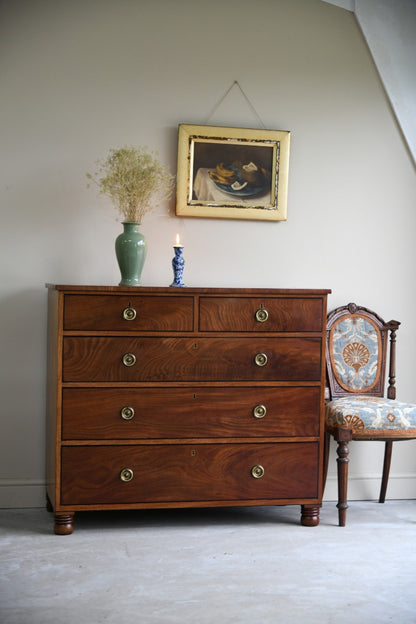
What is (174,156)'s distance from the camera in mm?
3850

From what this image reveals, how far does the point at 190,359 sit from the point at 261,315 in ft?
1.26

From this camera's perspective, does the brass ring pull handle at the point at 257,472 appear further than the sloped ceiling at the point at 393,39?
No

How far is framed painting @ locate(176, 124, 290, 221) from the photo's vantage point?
3.83 meters

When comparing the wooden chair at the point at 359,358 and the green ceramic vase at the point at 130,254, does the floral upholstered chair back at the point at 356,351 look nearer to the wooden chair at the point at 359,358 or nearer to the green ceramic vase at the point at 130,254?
the wooden chair at the point at 359,358

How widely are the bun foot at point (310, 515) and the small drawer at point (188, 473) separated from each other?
0.08 meters

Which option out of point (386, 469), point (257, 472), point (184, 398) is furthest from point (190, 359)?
point (386, 469)

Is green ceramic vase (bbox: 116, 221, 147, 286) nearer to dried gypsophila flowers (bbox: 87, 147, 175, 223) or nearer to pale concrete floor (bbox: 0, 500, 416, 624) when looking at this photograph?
dried gypsophila flowers (bbox: 87, 147, 175, 223)

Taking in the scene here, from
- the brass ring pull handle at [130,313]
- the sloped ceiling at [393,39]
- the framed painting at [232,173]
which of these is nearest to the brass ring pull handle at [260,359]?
the brass ring pull handle at [130,313]

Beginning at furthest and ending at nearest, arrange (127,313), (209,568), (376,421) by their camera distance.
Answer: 1. (376,421)
2. (127,313)
3. (209,568)

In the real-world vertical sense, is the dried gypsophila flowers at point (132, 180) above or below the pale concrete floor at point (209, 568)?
above

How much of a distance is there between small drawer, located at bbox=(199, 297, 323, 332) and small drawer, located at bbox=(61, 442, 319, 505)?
1.79 ft

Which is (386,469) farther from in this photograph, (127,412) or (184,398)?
(127,412)

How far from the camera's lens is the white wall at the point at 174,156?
3727mm

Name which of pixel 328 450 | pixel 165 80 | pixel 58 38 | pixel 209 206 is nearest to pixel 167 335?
pixel 209 206
